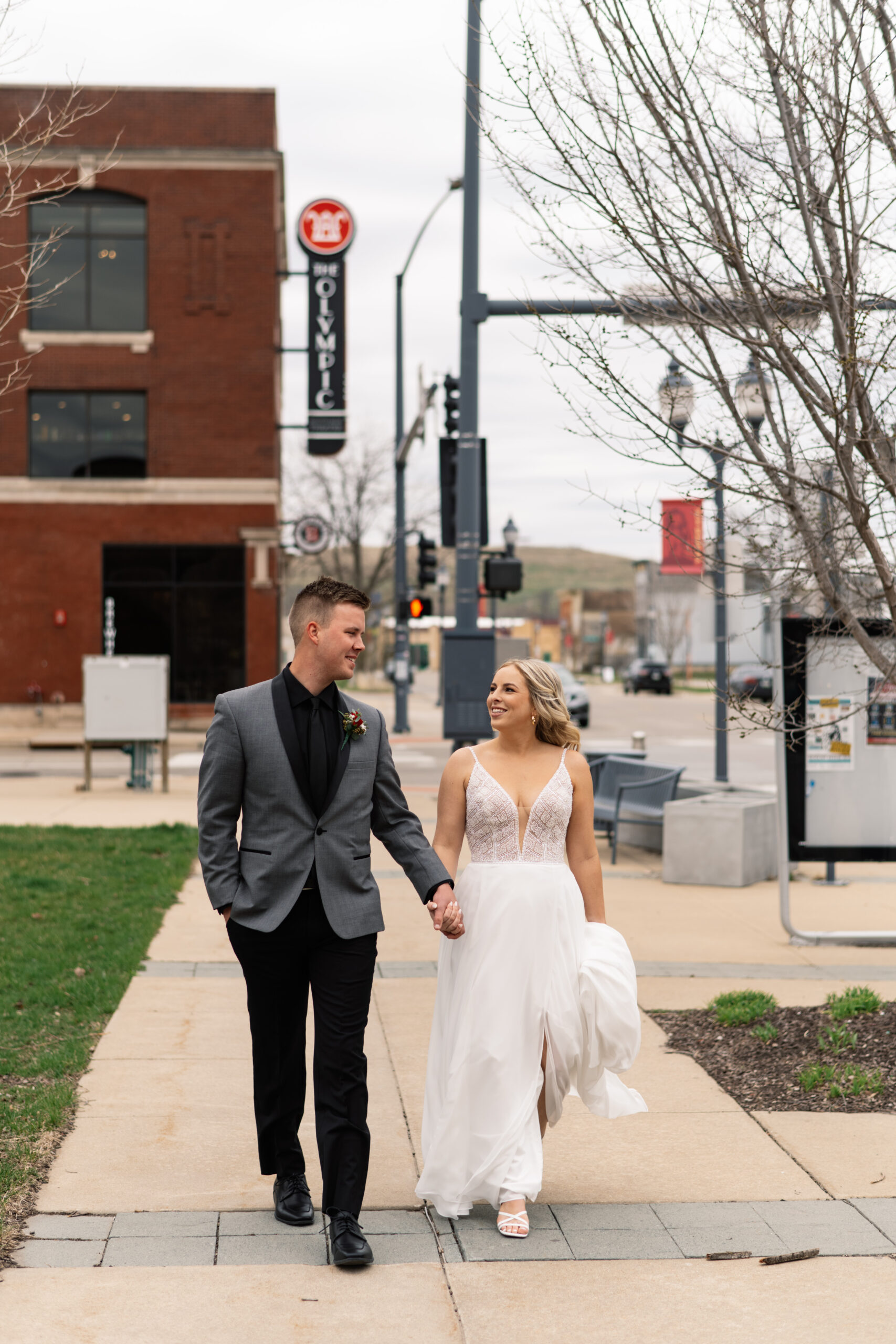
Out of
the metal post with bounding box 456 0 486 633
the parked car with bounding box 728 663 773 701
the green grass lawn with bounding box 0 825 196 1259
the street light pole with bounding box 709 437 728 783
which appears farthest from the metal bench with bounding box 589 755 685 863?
the parked car with bounding box 728 663 773 701

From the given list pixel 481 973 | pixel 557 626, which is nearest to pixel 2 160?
pixel 481 973

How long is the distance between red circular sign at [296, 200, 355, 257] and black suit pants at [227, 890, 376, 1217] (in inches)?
1106

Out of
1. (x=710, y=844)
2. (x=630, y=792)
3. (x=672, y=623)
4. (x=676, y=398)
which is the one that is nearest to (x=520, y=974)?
(x=676, y=398)

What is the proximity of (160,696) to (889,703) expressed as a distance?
35.2 ft

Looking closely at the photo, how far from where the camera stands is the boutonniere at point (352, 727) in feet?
14.4

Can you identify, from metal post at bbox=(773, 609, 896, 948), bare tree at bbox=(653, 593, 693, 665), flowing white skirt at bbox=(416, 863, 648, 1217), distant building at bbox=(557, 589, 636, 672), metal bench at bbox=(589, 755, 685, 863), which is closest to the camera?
flowing white skirt at bbox=(416, 863, 648, 1217)

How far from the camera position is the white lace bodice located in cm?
461

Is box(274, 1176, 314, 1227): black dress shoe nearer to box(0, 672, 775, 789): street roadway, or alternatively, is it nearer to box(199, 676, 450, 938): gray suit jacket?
box(199, 676, 450, 938): gray suit jacket

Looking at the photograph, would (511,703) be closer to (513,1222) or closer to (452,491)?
(513,1222)

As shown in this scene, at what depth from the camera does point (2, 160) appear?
6770 mm

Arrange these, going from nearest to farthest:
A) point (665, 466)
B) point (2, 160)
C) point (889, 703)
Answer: point (665, 466) < point (2, 160) < point (889, 703)

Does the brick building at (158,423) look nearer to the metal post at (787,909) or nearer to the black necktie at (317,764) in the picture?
the metal post at (787,909)

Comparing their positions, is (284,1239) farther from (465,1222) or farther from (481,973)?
(481,973)

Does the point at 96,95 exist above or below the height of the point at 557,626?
above
